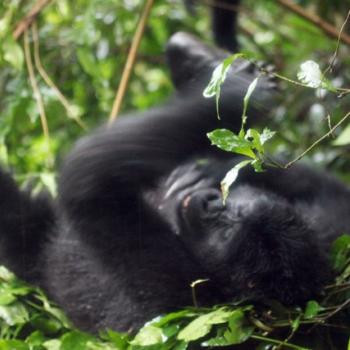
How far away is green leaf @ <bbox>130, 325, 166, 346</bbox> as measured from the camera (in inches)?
76.4

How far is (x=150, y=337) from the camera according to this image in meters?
1.95

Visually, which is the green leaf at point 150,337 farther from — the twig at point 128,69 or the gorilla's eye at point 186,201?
the twig at point 128,69

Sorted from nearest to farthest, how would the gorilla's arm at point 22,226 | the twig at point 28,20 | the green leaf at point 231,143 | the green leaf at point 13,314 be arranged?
the green leaf at point 231,143 → the green leaf at point 13,314 → the gorilla's arm at point 22,226 → the twig at point 28,20

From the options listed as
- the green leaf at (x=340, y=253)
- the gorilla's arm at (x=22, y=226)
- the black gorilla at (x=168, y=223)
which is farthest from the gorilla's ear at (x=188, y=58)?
the green leaf at (x=340, y=253)

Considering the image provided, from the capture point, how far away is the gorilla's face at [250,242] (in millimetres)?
2129

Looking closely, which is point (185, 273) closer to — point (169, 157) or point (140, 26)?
point (169, 157)

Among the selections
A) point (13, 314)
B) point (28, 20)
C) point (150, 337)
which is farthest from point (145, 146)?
point (28, 20)

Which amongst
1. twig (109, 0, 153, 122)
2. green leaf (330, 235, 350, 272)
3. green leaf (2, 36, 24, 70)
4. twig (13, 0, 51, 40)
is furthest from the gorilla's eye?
twig (13, 0, 51, 40)

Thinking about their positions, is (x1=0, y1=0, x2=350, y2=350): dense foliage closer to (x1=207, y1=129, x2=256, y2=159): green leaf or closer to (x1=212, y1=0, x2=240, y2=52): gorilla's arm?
(x1=212, y1=0, x2=240, y2=52): gorilla's arm

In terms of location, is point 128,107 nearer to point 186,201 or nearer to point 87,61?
point 87,61

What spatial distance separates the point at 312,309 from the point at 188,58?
4.56 ft

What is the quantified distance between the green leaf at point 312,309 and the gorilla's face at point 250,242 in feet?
0.37

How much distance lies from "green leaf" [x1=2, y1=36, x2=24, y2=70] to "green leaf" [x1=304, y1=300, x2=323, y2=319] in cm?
146

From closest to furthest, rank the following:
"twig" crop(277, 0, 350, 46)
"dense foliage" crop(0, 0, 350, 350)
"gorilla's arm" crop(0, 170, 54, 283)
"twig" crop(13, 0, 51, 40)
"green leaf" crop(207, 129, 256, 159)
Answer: "green leaf" crop(207, 129, 256, 159) < "dense foliage" crop(0, 0, 350, 350) < "gorilla's arm" crop(0, 170, 54, 283) < "twig" crop(13, 0, 51, 40) < "twig" crop(277, 0, 350, 46)
